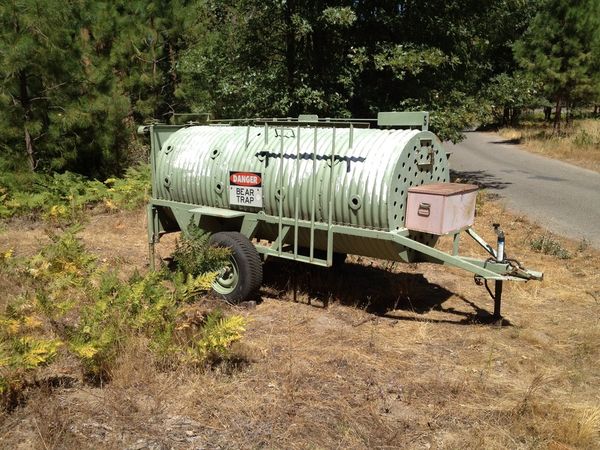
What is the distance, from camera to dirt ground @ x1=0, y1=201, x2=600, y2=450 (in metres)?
3.97

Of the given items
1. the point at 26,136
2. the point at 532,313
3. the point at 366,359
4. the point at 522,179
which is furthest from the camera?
the point at 522,179

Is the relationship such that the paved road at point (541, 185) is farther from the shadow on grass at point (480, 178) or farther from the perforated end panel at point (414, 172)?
the perforated end panel at point (414, 172)

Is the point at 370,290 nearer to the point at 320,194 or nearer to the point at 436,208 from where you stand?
the point at 320,194

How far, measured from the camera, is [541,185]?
53.0ft

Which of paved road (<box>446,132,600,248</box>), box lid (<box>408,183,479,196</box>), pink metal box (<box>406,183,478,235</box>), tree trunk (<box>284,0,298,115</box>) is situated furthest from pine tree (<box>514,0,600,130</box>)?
pink metal box (<box>406,183,478,235</box>)

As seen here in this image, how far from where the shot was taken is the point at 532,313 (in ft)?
21.9

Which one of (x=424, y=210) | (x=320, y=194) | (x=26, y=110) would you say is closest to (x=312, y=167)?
(x=320, y=194)

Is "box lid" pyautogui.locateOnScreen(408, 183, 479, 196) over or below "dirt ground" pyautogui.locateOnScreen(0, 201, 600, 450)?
over

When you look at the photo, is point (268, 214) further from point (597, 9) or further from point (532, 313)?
point (597, 9)

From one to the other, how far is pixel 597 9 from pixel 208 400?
2771 cm

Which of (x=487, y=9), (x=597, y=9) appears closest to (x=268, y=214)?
(x=487, y=9)

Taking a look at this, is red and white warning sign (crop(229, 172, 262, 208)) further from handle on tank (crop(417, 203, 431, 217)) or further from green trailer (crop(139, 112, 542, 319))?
handle on tank (crop(417, 203, 431, 217))

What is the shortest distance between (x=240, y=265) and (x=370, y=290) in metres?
1.83

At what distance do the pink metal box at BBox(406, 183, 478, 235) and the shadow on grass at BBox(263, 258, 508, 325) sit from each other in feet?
3.75
